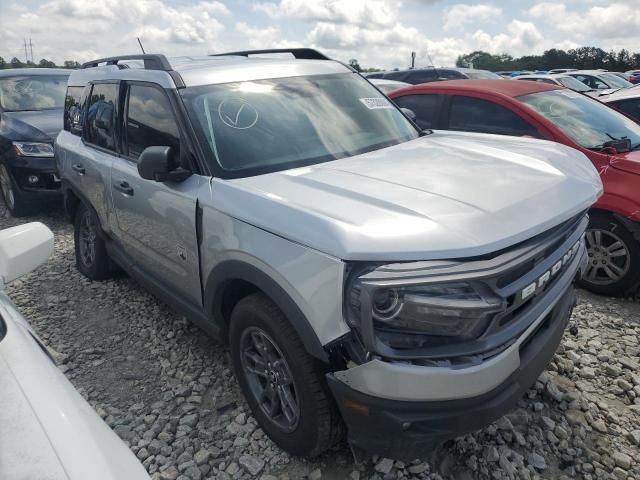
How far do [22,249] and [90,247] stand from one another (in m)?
2.75

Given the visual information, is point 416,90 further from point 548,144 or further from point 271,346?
point 271,346

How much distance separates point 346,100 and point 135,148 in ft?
4.72

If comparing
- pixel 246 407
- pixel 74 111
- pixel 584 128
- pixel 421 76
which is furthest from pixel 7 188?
pixel 421 76

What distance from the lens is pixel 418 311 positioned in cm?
175

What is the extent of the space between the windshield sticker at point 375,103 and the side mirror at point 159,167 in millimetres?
1376

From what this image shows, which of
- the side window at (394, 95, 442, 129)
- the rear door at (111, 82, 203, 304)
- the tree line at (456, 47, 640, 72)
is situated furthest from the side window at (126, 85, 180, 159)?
the tree line at (456, 47, 640, 72)

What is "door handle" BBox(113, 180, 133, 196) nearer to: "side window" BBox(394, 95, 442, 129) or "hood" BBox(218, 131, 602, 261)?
"hood" BBox(218, 131, 602, 261)

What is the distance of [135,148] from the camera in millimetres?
3322

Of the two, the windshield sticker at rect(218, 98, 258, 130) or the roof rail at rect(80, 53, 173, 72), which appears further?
→ the roof rail at rect(80, 53, 173, 72)

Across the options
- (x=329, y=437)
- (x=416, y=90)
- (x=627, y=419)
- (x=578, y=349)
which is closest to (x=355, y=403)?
(x=329, y=437)

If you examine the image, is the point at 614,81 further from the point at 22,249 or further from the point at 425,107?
the point at 22,249

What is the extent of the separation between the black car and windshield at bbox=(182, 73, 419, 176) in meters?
4.43

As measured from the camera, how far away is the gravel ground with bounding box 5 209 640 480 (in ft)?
7.80

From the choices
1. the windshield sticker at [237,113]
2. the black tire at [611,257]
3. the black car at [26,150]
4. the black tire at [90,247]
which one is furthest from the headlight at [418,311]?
the black car at [26,150]
